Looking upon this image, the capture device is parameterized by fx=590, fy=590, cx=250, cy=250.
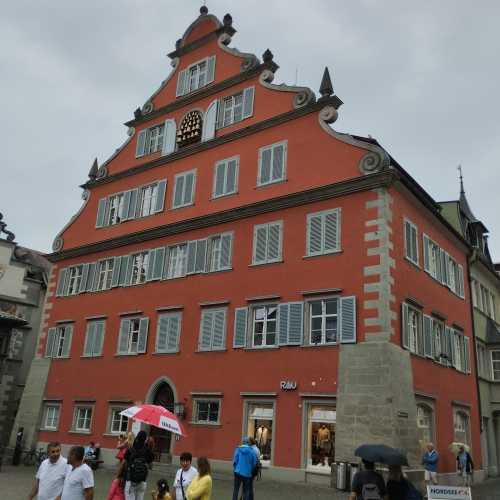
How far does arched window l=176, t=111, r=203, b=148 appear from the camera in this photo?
1048 inches

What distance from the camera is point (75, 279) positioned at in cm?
2950

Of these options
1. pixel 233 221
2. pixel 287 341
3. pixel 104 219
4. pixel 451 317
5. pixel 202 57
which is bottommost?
pixel 287 341

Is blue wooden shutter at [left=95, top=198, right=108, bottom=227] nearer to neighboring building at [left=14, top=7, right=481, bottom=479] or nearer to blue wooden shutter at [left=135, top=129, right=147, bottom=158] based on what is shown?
neighboring building at [left=14, top=7, right=481, bottom=479]

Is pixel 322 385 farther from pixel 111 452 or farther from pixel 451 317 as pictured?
pixel 111 452

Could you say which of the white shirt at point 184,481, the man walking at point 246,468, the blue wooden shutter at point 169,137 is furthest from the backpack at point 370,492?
the blue wooden shutter at point 169,137

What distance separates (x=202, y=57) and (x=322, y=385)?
16937 mm

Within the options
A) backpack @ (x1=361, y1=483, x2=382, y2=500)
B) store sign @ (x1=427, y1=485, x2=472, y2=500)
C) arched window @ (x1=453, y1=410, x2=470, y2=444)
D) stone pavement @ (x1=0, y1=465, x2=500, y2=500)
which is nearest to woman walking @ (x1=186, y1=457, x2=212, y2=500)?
backpack @ (x1=361, y1=483, x2=382, y2=500)

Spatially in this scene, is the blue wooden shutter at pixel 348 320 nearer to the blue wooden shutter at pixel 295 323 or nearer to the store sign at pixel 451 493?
the blue wooden shutter at pixel 295 323

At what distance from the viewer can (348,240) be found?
19.7 m

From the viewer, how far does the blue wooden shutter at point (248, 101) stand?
24.6 m

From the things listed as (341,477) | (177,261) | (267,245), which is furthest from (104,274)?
(341,477)

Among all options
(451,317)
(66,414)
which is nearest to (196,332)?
(66,414)

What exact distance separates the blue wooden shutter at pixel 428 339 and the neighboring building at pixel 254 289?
0.26ft

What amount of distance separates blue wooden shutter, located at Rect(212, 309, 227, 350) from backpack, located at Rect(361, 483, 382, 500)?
13.6m
